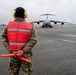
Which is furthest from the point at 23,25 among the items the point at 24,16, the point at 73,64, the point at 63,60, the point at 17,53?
the point at 63,60

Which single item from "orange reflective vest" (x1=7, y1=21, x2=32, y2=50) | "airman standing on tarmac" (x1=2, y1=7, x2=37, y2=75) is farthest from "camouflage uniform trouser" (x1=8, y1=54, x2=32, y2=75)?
"orange reflective vest" (x1=7, y1=21, x2=32, y2=50)

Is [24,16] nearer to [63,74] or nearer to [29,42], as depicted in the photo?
[29,42]

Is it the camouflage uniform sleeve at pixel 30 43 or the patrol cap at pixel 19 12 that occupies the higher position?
the patrol cap at pixel 19 12

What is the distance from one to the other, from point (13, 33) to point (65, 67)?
14.2 feet

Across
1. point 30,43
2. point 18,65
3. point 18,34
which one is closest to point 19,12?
point 18,34

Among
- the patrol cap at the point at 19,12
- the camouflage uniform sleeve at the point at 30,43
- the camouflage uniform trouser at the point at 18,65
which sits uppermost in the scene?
the patrol cap at the point at 19,12

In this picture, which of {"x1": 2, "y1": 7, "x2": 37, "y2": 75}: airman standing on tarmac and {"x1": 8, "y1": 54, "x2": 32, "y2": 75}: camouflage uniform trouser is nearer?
{"x1": 2, "y1": 7, "x2": 37, "y2": 75}: airman standing on tarmac

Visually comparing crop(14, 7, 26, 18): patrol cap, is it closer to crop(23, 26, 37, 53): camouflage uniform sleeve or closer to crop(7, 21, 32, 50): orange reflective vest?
crop(7, 21, 32, 50): orange reflective vest

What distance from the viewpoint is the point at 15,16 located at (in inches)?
254

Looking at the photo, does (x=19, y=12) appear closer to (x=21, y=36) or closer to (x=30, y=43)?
(x=21, y=36)

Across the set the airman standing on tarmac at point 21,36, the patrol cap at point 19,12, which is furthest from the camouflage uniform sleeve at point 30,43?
the patrol cap at point 19,12

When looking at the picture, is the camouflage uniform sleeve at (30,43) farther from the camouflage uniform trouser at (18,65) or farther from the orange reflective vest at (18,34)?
the camouflage uniform trouser at (18,65)

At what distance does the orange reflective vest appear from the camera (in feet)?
20.8

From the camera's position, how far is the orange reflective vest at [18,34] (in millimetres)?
6328
